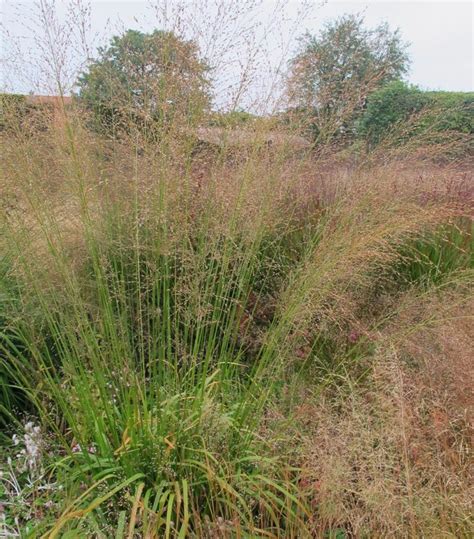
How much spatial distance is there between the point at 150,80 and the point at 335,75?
2.75 ft

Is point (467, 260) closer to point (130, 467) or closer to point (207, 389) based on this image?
point (207, 389)

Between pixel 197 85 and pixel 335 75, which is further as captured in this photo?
pixel 335 75

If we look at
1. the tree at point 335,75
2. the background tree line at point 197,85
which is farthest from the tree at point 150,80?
the tree at point 335,75

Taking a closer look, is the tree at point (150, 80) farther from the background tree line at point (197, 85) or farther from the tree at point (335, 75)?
the tree at point (335, 75)

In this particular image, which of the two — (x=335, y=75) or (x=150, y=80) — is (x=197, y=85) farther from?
(x=335, y=75)

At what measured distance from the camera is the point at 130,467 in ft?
5.67

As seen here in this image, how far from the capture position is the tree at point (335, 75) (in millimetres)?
2154

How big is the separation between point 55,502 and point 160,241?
107 cm

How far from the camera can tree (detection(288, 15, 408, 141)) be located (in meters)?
2.15

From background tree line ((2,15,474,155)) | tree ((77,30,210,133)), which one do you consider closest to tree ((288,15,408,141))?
background tree line ((2,15,474,155))

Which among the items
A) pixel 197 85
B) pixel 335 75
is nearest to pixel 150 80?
pixel 197 85

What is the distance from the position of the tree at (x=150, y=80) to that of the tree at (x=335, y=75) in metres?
0.44

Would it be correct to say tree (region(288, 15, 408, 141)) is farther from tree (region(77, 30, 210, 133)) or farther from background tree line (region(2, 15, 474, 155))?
tree (region(77, 30, 210, 133))

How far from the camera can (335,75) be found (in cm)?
227
